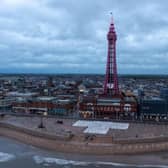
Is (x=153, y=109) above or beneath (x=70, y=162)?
above

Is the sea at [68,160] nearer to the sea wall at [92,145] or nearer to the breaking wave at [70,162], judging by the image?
the breaking wave at [70,162]

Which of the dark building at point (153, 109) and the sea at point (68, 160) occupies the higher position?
the dark building at point (153, 109)

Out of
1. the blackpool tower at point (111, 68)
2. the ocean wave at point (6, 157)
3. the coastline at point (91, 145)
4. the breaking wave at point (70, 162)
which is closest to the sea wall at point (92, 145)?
the coastline at point (91, 145)

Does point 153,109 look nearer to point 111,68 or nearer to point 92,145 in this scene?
point 111,68

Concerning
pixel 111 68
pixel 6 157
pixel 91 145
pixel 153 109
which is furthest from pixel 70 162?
pixel 111 68

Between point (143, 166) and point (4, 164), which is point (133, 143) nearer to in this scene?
point (143, 166)

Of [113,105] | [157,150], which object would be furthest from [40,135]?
[113,105]

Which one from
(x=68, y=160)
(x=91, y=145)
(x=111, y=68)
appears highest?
(x=111, y=68)
